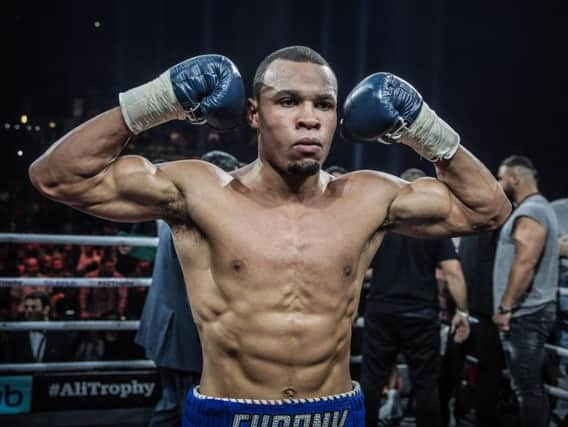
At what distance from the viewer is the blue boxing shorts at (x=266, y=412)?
1.27m

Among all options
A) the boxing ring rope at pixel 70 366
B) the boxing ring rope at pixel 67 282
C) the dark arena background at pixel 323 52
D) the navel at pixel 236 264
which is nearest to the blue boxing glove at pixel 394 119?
the navel at pixel 236 264

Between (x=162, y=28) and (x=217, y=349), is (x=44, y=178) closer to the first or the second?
(x=217, y=349)

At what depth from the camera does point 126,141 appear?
4.31 ft

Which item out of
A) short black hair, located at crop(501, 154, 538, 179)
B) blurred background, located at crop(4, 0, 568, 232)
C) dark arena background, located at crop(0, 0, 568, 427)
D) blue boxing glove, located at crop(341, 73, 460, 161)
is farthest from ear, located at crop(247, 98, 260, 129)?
blurred background, located at crop(4, 0, 568, 232)

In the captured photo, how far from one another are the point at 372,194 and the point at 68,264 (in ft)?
10.4

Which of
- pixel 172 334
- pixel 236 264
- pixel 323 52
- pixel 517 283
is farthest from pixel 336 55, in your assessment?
pixel 236 264

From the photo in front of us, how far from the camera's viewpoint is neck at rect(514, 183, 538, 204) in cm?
282

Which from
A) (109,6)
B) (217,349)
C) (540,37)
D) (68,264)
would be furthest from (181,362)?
(540,37)

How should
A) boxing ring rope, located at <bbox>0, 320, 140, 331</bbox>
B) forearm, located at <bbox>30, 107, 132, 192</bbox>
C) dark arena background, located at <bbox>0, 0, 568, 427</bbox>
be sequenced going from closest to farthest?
forearm, located at <bbox>30, 107, 132, 192</bbox> < boxing ring rope, located at <bbox>0, 320, 140, 331</bbox> < dark arena background, located at <bbox>0, 0, 568, 427</bbox>

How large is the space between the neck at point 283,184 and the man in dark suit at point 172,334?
2.84 feet

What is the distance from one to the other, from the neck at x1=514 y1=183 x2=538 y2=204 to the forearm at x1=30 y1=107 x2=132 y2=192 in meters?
2.10

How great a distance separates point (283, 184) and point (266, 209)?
0.08 meters

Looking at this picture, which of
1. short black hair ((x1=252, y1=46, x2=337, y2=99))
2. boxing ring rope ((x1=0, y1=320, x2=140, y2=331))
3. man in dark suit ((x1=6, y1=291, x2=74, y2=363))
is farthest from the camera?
man in dark suit ((x1=6, y1=291, x2=74, y2=363))

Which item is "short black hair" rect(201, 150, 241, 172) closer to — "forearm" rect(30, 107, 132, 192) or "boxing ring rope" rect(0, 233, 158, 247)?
"boxing ring rope" rect(0, 233, 158, 247)
